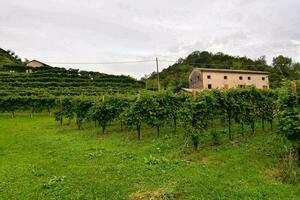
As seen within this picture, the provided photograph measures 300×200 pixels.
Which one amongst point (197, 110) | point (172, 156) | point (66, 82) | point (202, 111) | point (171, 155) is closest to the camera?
point (172, 156)

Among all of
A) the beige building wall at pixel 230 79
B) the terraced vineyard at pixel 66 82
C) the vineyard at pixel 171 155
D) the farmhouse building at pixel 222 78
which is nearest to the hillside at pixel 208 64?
the terraced vineyard at pixel 66 82

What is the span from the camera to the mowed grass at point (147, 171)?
321 inches

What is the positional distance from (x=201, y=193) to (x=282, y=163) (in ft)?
12.0

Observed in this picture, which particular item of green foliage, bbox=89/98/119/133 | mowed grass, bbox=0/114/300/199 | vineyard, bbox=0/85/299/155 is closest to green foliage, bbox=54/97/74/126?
vineyard, bbox=0/85/299/155

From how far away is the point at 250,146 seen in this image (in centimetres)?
1283

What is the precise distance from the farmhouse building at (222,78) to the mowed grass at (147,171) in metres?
42.0

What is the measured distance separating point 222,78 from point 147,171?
166 ft

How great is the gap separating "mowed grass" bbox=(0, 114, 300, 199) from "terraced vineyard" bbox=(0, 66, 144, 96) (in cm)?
3450

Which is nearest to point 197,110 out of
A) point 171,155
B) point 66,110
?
point 171,155

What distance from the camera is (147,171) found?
33.2ft

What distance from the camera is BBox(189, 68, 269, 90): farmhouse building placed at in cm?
5728

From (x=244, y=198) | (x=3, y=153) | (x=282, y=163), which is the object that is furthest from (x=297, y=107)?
(x=3, y=153)

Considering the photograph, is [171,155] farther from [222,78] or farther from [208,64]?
[208,64]

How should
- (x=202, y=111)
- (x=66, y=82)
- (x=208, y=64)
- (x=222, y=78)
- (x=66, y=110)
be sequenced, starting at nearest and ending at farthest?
(x=202, y=111) < (x=66, y=110) < (x=222, y=78) < (x=66, y=82) < (x=208, y=64)
